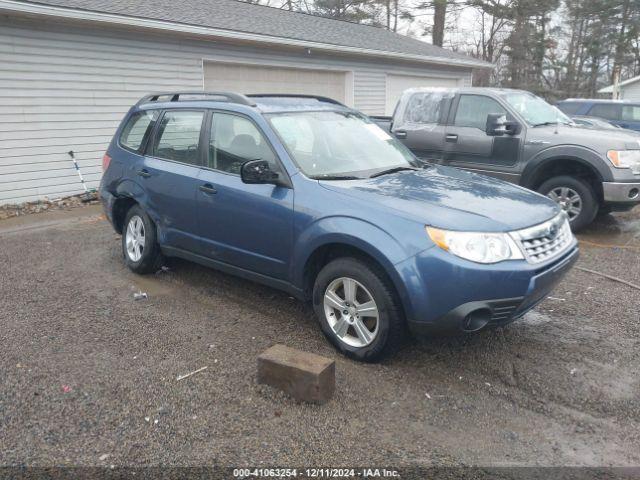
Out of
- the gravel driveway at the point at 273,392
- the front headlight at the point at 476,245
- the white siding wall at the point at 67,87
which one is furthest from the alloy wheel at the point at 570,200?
the white siding wall at the point at 67,87

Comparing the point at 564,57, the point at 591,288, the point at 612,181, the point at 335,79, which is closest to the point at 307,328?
the point at 591,288

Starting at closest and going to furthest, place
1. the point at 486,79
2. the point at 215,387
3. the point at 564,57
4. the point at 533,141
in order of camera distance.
→ the point at 215,387 < the point at 533,141 < the point at 486,79 < the point at 564,57

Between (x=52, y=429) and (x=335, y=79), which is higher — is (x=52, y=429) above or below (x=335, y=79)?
below

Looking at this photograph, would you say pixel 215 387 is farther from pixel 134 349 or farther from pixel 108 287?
pixel 108 287

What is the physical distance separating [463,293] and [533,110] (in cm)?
558

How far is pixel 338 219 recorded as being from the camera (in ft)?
12.1

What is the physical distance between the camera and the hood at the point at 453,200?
3449 mm

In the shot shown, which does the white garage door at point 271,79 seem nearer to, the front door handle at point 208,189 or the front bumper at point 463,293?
the front door handle at point 208,189

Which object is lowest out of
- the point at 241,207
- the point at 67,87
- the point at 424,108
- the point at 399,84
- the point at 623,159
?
the point at 241,207

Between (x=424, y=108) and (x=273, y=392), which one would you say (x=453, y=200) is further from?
(x=424, y=108)

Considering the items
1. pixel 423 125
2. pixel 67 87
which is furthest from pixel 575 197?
pixel 67 87

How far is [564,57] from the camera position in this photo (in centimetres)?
3534

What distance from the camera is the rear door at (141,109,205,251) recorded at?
4.80m

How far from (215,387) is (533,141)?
5.65 meters
